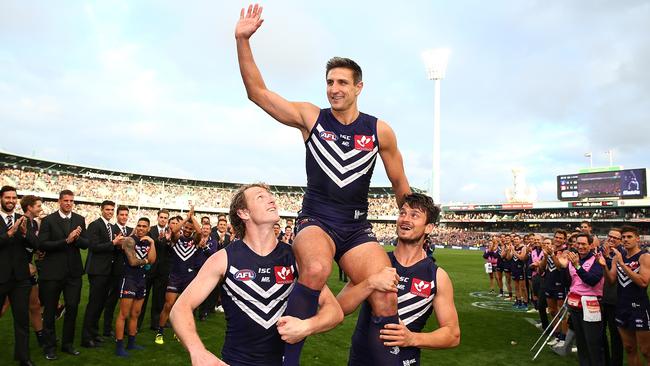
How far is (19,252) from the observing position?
7.79m

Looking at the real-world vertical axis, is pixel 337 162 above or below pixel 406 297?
above

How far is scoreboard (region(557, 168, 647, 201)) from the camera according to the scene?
2586 inches

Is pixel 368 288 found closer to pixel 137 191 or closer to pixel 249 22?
pixel 249 22

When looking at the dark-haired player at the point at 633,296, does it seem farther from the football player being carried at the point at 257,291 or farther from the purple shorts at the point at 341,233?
the football player being carried at the point at 257,291

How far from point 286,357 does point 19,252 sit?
649 cm

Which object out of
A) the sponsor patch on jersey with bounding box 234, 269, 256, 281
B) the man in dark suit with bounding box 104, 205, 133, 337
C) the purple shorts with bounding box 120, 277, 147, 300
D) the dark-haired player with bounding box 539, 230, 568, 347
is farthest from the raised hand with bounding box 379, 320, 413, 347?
the dark-haired player with bounding box 539, 230, 568, 347

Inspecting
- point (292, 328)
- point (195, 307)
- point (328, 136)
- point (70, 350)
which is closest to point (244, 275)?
point (195, 307)

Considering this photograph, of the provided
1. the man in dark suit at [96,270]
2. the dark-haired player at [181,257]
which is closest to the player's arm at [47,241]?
the man in dark suit at [96,270]

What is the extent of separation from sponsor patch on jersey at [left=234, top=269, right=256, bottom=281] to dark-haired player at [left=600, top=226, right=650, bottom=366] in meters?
7.13

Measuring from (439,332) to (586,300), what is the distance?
541 cm

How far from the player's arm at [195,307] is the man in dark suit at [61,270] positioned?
5937 mm

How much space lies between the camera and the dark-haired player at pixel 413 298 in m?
3.87

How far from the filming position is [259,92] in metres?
4.31

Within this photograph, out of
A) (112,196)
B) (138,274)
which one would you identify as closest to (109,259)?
(138,274)
